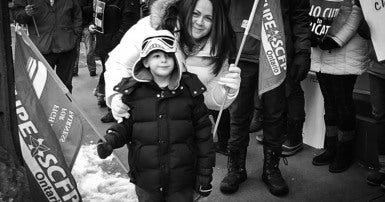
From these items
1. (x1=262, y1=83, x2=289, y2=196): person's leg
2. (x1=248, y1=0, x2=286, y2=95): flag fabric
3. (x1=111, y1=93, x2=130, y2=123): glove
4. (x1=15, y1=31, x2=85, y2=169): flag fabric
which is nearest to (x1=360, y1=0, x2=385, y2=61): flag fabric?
(x1=248, y1=0, x2=286, y2=95): flag fabric

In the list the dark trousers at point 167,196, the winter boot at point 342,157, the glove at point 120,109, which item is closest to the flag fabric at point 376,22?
the winter boot at point 342,157

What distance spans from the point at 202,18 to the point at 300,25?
1.06 metres

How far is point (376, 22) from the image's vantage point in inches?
133

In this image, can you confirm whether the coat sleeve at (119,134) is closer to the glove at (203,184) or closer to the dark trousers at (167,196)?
the dark trousers at (167,196)

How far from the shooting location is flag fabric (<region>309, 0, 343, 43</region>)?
3.93 m

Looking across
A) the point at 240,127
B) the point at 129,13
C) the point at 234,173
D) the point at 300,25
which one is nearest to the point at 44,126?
the point at 240,127

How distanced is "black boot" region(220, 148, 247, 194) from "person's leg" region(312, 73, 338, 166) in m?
0.83

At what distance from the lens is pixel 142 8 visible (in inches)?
228

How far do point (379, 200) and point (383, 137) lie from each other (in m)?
0.52

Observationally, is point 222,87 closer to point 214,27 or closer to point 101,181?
point 214,27

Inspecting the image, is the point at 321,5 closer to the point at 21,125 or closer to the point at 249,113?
the point at 249,113

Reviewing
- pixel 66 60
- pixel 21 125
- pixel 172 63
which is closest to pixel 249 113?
pixel 172 63

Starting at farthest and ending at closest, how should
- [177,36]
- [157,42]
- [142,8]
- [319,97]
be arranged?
[142,8] → [319,97] → [177,36] → [157,42]

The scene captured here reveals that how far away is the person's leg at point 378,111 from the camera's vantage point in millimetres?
3803
